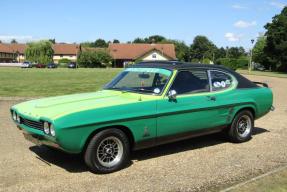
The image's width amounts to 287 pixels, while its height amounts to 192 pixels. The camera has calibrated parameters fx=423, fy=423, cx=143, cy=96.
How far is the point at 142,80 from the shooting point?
7.32 meters

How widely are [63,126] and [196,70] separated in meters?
2.88

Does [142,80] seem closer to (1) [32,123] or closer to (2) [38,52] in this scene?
(1) [32,123]

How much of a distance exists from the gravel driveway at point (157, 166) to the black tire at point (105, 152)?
0.42 feet

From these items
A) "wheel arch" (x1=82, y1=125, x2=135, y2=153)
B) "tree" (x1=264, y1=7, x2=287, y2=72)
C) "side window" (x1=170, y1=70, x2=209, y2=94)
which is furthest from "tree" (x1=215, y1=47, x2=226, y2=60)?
"wheel arch" (x1=82, y1=125, x2=135, y2=153)

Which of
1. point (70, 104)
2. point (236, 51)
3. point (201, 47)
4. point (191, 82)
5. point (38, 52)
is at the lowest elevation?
point (70, 104)

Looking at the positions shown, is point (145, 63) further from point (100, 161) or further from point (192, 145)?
point (100, 161)

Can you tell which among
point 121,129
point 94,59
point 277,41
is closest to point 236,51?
point 94,59

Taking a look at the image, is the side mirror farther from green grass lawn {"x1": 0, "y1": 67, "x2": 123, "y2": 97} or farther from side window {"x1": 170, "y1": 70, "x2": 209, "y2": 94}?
green grass lawn {"x1": 0, "y1": 67, "x2": 123, "y2": 97}

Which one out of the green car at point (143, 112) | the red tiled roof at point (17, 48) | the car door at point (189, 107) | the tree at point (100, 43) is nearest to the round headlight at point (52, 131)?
the green car at point (143, 112)

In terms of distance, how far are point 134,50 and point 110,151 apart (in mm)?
99396

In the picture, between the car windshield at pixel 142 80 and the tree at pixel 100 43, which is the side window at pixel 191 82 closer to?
the car windshield at pixel 142 80

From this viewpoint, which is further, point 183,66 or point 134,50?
point 134,50

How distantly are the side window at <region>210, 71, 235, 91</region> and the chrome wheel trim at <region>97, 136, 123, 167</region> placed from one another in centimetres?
231

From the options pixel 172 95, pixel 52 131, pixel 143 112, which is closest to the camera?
pixel 52 131
